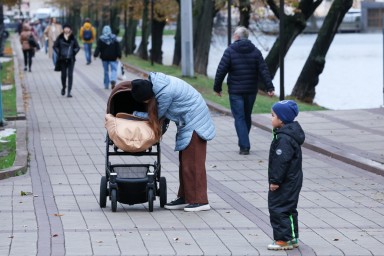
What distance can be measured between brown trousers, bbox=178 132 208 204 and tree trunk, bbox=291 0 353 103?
1834 centimetres

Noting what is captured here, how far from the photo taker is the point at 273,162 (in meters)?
9.42

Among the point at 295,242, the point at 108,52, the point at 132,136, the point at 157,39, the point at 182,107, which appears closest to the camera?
the point at 295,242

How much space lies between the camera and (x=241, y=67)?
16.1 meters

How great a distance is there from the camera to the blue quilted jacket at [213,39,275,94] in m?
16.0

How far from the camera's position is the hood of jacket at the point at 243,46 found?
16016 mm

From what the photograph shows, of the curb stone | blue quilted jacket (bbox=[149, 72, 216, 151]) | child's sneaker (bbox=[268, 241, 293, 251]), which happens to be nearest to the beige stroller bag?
blue quilted jacket (bbox=[149, 72, 216, 151])

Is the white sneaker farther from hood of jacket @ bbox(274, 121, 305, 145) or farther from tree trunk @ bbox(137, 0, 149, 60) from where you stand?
tree trunk @ bbox(137, 0, 149, 60)

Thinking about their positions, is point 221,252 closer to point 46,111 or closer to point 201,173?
point 201,173

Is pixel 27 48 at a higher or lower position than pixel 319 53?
lower

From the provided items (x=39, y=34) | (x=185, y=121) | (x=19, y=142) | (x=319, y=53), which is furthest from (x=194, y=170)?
(x=39, y=34)

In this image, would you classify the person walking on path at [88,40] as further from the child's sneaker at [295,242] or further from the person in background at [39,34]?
the child's sneaker at [295,242]

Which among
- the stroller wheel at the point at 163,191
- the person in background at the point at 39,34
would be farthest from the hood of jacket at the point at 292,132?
the person in background at the point at 39,34

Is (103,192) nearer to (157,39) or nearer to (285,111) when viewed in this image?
(285,111)

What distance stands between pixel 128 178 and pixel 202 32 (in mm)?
27081
